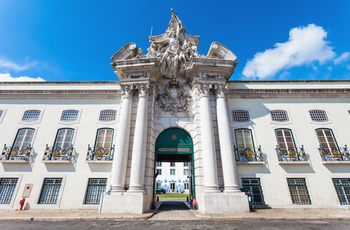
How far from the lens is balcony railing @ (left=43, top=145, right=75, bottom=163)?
41.0 feet

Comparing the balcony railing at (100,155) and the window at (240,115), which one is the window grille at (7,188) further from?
the window at (240,115)

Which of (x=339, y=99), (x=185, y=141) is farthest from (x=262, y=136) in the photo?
(x=339, y=99)

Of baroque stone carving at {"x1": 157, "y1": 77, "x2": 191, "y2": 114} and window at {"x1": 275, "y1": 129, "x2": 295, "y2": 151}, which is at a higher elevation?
baroque stone carving at {"x1": 157, "y1": 77, "x2": 191, "y2": 114}

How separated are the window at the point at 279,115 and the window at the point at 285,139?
38.5 inches

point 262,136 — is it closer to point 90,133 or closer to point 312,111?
point 312,111

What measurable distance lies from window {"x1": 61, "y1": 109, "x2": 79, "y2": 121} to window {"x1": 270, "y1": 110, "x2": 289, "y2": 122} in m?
16.6

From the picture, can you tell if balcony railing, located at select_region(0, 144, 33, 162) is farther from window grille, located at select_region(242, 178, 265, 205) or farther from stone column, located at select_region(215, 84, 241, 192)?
window grille, located at select_region(242, 178, 265, 205)

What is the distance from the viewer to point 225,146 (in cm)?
1138

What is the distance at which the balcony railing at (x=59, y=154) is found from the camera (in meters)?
12.5

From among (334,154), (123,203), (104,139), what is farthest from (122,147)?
(334,154)

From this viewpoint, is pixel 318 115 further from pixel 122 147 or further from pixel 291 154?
pixel 122 147

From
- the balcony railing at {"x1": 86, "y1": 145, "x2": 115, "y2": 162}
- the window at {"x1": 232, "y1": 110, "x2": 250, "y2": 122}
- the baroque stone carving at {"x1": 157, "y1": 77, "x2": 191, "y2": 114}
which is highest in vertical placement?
the baroque stone carving at {"x1": 157, "y1": 77, "x2": 191, "y2": 114}

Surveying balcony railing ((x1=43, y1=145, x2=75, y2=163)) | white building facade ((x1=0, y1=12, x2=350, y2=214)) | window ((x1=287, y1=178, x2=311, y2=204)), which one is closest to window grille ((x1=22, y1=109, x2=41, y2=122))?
white building facade ((x1=0, y1=12, x2=350, y2=214))

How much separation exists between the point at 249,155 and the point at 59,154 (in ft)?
46.6
